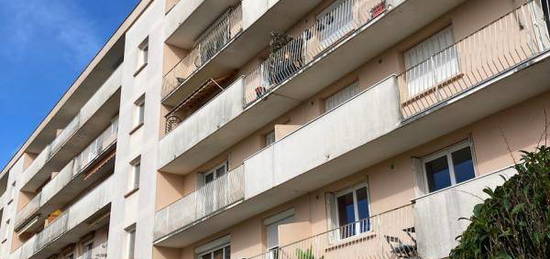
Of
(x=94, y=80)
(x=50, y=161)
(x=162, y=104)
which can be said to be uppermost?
(x=94, y=80)

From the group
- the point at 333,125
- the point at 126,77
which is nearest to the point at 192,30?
the point at 126,77

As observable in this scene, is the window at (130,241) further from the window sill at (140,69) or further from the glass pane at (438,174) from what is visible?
the glass pane at (438,174)

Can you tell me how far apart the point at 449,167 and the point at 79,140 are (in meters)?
22.8

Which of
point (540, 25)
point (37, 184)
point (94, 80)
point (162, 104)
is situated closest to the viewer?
point (540, 25)

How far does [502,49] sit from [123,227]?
50.9ft

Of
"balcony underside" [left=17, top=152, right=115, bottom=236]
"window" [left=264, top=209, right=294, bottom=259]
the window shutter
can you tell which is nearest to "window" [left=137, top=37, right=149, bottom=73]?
"balcony underside" [left=17, top=152, right=115, bottom=236]

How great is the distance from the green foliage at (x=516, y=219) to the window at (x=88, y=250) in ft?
64.8

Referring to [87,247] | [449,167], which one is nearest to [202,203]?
[449,167]

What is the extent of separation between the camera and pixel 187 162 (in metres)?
20.6

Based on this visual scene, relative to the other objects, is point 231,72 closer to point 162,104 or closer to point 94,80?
point 162,104

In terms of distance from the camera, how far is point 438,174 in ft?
42.9

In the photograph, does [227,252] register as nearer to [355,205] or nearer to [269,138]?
[269,138]

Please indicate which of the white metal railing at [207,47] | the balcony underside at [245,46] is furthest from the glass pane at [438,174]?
the white metal railing at [207,47]

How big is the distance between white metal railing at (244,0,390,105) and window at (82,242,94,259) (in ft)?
40.5
